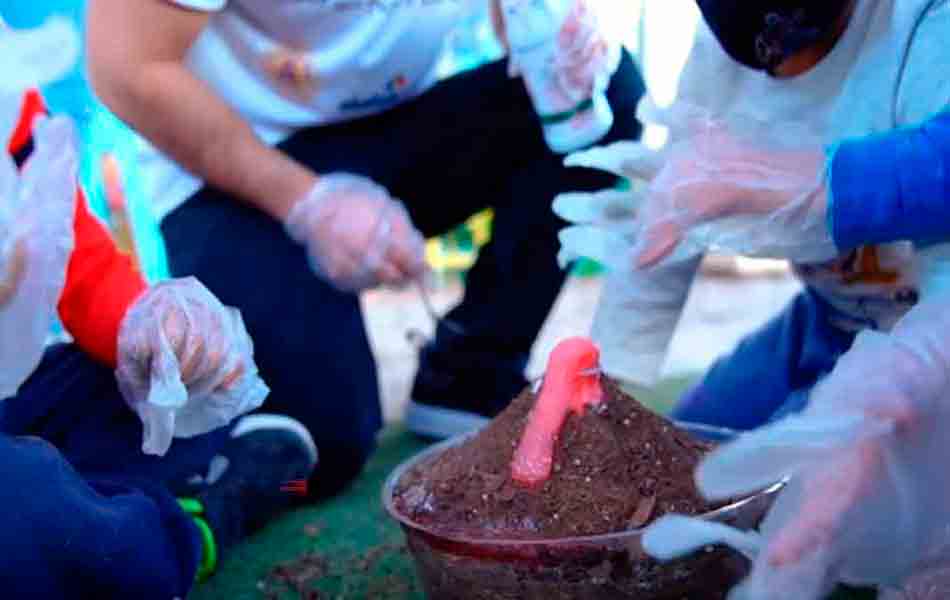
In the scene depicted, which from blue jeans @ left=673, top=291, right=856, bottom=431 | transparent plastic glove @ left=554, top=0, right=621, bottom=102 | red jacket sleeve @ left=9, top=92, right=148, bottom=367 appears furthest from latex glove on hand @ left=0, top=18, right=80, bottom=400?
blue jeans @ left=673, top=291, right=856, bottom=431

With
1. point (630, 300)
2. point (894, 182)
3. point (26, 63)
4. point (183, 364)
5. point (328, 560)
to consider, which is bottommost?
point (328, 560)

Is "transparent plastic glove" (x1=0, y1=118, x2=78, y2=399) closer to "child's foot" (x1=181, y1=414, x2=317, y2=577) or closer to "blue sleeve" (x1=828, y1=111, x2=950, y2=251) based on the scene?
"child's foot" (x1=181, y1=414, x2=317, y2=577)

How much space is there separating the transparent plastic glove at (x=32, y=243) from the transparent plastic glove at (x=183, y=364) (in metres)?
0.10

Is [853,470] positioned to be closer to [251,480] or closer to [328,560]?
[328,560]

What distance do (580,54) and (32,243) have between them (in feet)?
2.00

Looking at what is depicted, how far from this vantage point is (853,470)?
60 cm

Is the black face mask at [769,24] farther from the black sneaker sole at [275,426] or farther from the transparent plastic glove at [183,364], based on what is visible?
the black sneaker sole at [275,426]

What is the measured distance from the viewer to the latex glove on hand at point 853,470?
1.94 feet

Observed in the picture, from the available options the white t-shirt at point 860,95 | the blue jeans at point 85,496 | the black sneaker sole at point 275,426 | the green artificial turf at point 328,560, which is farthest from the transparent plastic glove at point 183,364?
the white t-shirt at point 860,95

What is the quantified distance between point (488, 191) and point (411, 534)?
0.72 meters

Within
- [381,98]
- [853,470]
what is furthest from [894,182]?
[381,98]

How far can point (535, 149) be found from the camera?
1424 millimetres

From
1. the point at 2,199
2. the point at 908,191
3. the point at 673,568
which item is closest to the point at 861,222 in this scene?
the point at 908,191

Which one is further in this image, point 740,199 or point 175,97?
point 175,97
